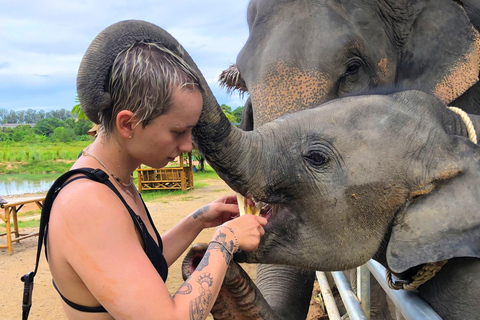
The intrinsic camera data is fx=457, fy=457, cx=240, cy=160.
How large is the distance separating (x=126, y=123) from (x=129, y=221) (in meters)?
0.26

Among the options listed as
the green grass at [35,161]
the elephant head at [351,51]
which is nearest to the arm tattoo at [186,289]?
the elephant head at [351,51]

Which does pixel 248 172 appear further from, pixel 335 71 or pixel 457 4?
pixel 457 4

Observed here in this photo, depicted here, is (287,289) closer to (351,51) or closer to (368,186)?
(368,186)

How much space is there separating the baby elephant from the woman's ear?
367 mm

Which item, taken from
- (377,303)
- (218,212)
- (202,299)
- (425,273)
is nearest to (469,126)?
(425,273)

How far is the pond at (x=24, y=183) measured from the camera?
21.5 meters

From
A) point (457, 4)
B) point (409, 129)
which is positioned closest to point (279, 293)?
point (409, 129)

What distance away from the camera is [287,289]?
A: 2492 millimetres

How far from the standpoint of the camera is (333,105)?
1627mm

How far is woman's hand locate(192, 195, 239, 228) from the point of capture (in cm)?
178

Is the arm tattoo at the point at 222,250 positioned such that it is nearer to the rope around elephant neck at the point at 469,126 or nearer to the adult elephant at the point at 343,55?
the rope around elephant neck at the point at 469,126

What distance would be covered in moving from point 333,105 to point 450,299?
751 mm

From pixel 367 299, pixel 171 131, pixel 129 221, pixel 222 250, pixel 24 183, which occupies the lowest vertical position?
pixel 24 183

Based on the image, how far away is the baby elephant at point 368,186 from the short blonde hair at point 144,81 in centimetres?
38
